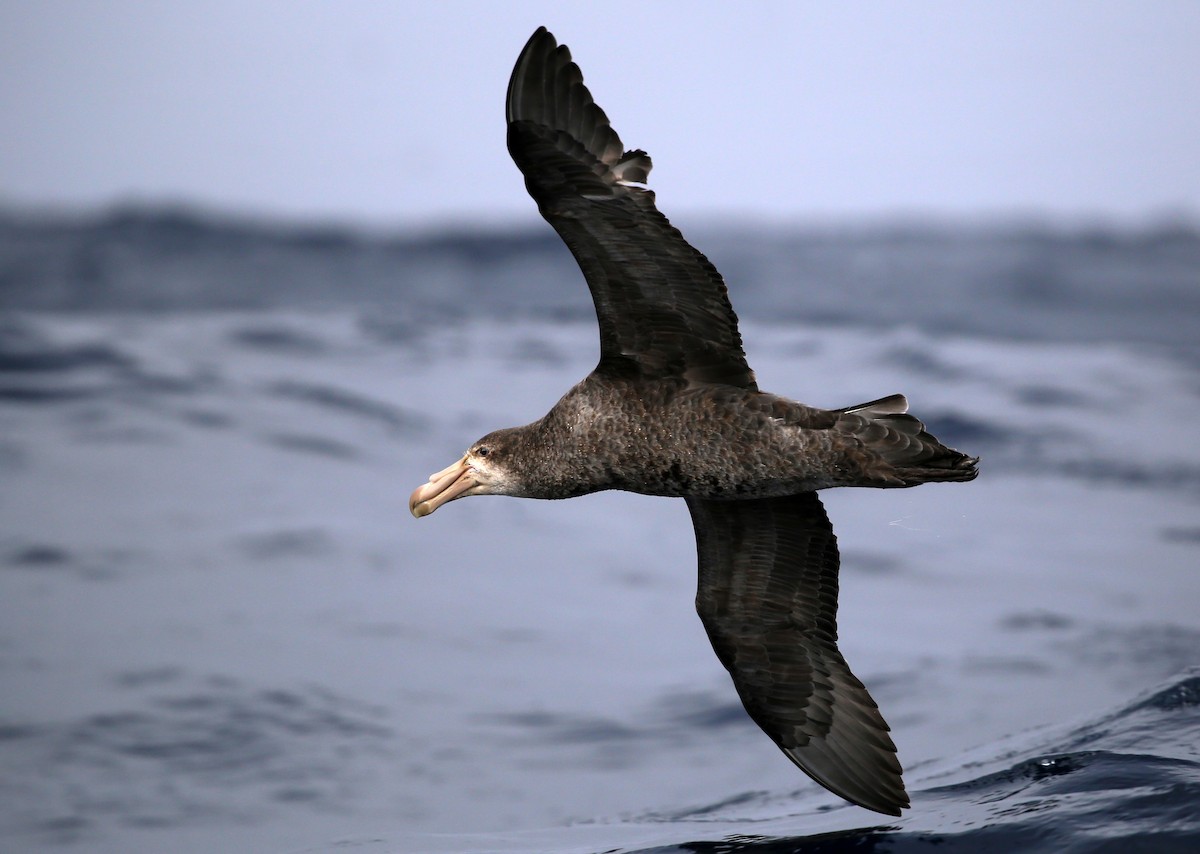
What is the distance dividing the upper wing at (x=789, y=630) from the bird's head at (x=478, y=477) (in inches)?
45.5

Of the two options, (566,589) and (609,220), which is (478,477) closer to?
(609,220)

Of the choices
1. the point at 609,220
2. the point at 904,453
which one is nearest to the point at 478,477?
the point at 609,220

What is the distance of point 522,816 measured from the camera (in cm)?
1167

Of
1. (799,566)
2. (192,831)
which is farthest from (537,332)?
(799,566)

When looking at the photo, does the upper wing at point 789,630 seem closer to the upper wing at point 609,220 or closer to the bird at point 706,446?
the bird at point 706,446

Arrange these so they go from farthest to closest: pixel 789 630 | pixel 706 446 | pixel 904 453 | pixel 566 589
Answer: pixel 566 589 < pixel 789 630 < pixel 706 446 < pixel 904 453

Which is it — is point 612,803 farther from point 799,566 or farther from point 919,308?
point 919,308

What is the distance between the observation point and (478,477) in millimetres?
7445

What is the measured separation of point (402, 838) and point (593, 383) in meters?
4.72

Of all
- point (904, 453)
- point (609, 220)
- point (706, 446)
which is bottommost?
point (904, 453)

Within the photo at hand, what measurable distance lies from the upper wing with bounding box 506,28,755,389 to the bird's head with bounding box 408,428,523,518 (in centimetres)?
84

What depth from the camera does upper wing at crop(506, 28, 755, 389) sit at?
6.38 meters

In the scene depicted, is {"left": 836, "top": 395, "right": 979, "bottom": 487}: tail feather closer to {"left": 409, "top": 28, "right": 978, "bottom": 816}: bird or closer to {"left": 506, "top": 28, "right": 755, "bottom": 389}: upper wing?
{"left": 409, "top": 28, "right": 978, "bottom": 816}: bird

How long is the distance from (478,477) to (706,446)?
134cm
